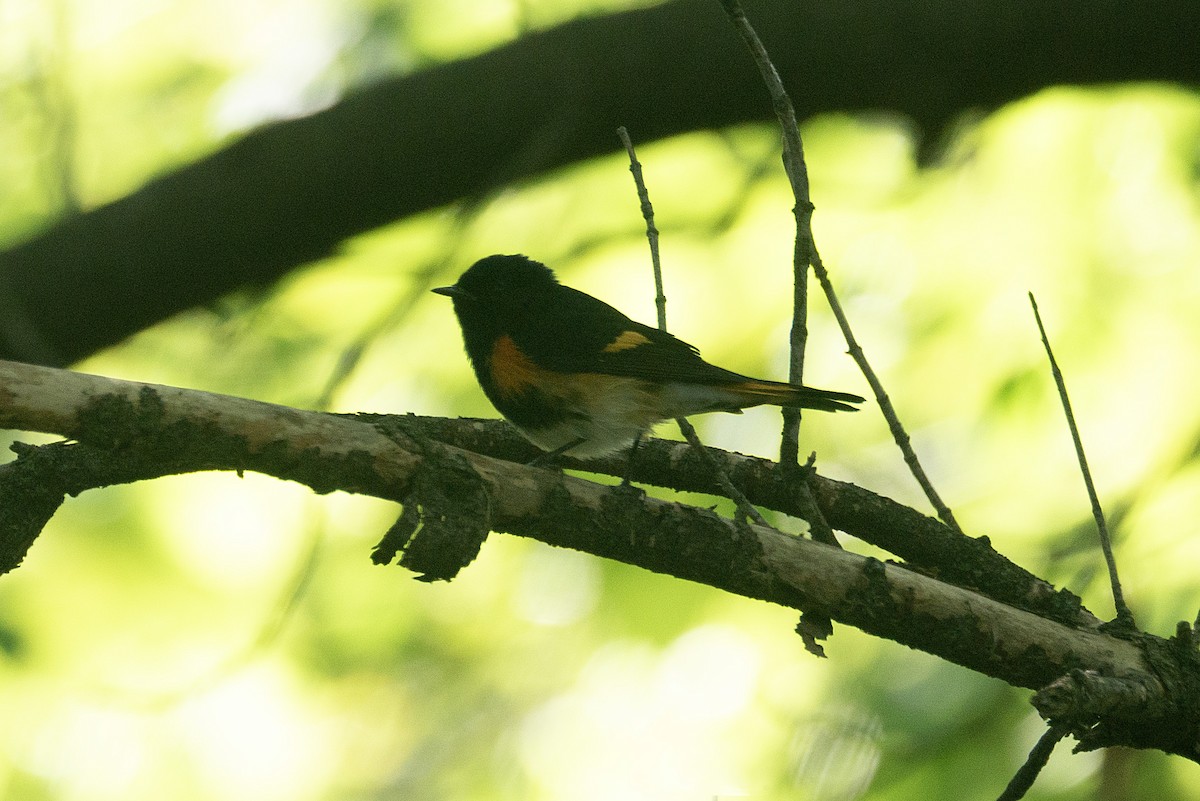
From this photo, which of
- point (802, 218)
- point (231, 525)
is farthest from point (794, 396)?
point (231, 525)

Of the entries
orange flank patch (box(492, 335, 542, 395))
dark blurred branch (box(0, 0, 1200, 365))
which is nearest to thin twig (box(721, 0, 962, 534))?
orange flank patch (box(492, 335, 542, 395))

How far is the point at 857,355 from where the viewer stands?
8.61 ft

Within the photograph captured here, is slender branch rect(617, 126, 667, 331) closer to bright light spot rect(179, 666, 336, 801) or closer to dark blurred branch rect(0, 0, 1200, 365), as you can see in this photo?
dark blurred branch rect(0, 0, 1200, 365)

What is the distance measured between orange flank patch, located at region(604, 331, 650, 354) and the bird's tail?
1.41 feet

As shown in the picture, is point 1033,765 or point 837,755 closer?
point 1033,765

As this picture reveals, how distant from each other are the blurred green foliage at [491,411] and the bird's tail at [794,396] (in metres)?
1.23

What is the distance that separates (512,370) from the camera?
145 inches

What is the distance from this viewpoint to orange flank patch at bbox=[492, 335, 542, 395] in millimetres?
3645

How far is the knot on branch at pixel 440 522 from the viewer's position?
2.23m

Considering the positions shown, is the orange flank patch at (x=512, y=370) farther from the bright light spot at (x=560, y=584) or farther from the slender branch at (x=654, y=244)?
the bright light spot at (x=560, y=584)

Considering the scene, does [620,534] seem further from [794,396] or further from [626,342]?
[626,342]

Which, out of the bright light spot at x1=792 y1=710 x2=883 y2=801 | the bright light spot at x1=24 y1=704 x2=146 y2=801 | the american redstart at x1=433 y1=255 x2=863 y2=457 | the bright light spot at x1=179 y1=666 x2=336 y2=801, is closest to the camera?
the bright light spot at x1=792 y1=710 x2=883 y2=801

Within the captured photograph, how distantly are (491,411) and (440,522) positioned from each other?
2707mm

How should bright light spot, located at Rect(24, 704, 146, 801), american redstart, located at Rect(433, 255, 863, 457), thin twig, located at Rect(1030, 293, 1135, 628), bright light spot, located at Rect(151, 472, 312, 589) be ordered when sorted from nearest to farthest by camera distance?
thin twig, located at Rect(1030, 293, 1135, 628) < american redstart, located at Rect(433, 255, 863, 457) < bright light spot, located at Rect(24, 704, 146, 801) < bright light spot, located at Rect(151, 472, 312, 589)
